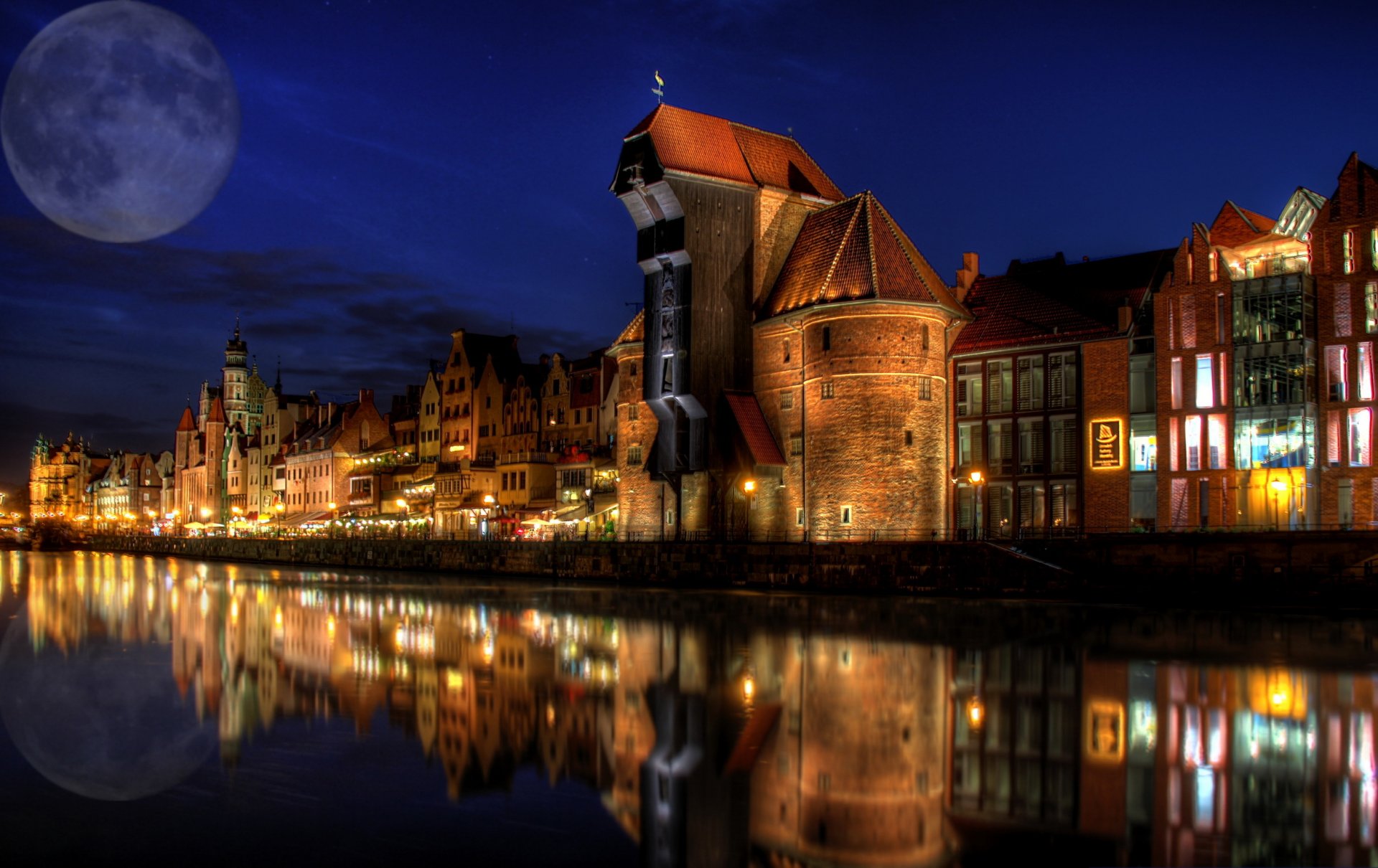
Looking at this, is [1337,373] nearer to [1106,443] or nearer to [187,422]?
[1106,443]

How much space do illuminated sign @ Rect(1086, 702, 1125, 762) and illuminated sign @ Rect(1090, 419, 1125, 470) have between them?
91.1 feet

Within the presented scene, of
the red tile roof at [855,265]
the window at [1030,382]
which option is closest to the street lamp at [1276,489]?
the window at [1030,382]

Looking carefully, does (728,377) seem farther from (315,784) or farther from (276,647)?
(315,784)

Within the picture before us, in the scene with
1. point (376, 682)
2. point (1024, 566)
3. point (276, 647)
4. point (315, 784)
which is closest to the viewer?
point (315, 784)

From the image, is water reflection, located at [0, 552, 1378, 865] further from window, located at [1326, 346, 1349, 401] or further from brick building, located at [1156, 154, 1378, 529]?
window, located at [1326, 346, 1349, 401]

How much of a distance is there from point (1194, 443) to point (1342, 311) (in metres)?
6.34

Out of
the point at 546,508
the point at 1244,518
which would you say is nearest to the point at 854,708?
the point at 1244,518

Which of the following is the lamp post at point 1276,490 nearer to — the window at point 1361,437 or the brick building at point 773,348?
the window at point 1361,437

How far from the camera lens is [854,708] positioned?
2025cm

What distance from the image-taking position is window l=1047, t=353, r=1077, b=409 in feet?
159

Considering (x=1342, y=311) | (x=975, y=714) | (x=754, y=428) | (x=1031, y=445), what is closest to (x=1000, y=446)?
(x=1031, y=445)

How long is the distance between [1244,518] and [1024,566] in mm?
7720

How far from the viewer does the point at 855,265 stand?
5175cm

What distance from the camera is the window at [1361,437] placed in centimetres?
4075
